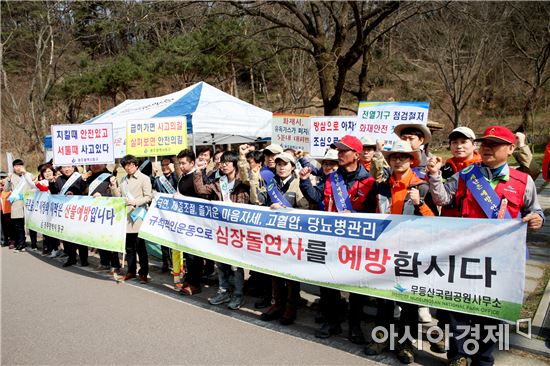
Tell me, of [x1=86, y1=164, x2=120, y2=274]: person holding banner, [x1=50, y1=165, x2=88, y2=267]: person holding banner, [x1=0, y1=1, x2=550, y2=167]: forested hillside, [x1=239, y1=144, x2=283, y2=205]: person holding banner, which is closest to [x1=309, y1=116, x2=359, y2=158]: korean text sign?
[x1=239, y1=144, x2=283, y2=205]: person holding banner

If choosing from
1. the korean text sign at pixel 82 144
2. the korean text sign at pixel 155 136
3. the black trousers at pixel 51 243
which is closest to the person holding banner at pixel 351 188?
the korean text sign at pixel 155 136

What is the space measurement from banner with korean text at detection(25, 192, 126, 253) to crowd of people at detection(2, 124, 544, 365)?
0.18 m

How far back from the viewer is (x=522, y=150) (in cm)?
399

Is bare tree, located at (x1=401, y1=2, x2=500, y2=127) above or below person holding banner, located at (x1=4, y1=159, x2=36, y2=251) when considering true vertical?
above

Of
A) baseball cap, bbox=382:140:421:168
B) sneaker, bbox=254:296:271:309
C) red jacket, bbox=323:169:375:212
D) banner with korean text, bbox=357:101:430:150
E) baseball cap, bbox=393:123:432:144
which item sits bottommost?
sneaker, bbox=254:296:271:309

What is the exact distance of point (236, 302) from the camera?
5023 millimetres

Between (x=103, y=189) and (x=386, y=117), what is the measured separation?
177 inches

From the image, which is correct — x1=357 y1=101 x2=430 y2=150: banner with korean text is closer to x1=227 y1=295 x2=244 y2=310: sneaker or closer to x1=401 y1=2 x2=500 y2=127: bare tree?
x1=227 y1=295 x2=244 y2=310: sneaker

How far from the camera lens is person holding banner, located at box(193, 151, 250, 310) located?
16.4 ft

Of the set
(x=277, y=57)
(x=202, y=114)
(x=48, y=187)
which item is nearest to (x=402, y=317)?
(x=48, y=187)

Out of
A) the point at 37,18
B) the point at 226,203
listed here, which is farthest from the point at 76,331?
the point at 37,18

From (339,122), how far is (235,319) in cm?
337

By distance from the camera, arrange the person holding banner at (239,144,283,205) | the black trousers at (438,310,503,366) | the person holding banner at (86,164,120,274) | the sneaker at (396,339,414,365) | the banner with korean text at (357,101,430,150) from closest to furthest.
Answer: the black trousers at (438,310,503,366), the sneaker at (396,339,414,365), the person holding banner at (239,144,283,205), the banner with korean text at (357,101,430,150), the person holding banner at (86,164,120,274)

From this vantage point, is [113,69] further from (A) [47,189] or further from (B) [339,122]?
(B) [339,122]
